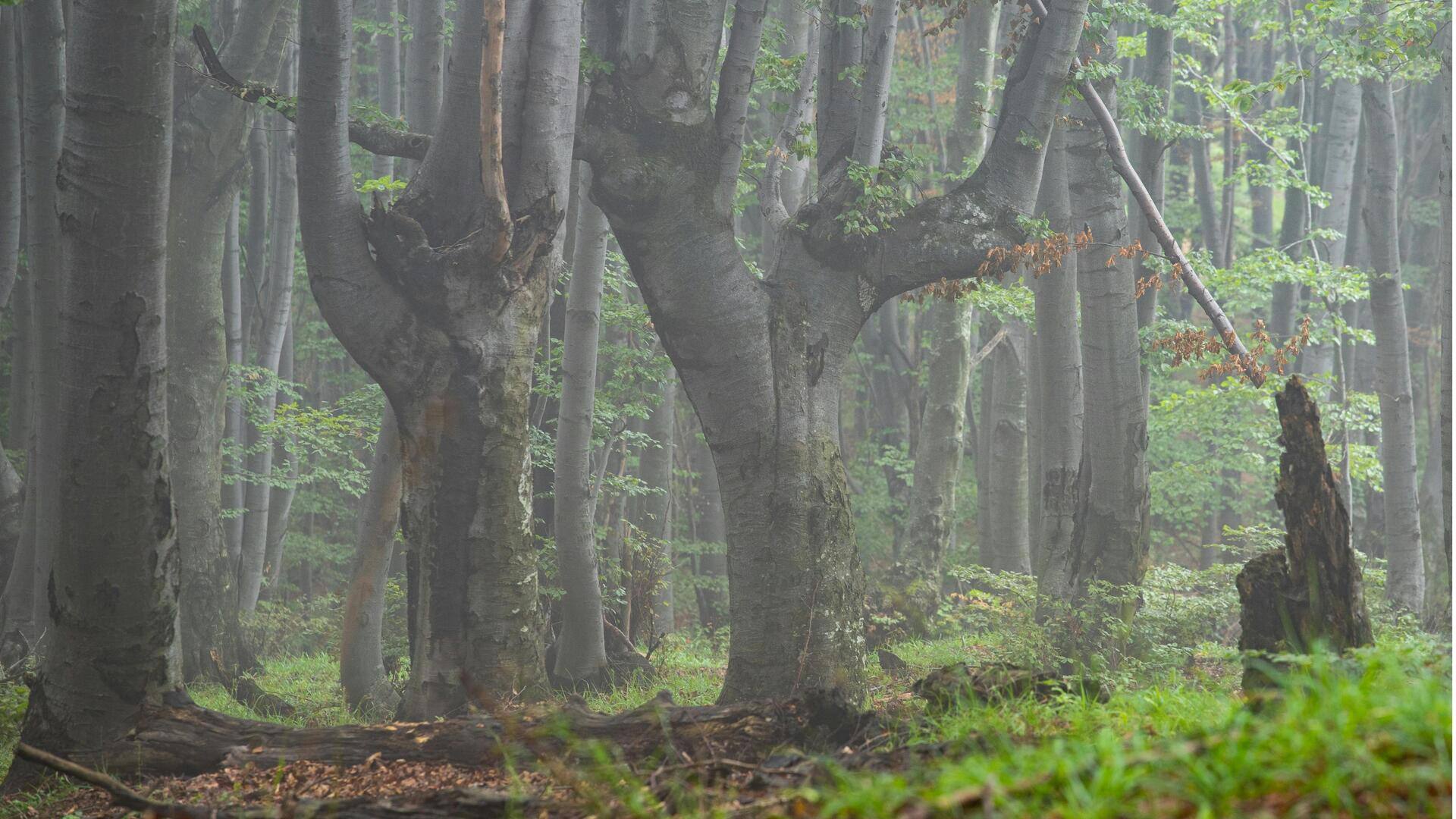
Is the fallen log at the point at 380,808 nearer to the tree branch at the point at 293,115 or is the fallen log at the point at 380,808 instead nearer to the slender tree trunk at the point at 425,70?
the tree branch at the point at 293,115

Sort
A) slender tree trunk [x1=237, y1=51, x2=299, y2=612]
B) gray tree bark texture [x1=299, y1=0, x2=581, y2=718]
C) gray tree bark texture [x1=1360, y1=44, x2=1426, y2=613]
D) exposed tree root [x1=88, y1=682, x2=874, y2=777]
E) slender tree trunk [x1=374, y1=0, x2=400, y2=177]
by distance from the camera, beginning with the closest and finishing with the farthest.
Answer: exposed tree root [x1=88, y1=682, x2=874, y2=777], gray tree bark texture [x1=299, y1=0, x2=581, y2=718], gray tree bark texture [x1=1360, y1=44, x2=1426, y2=613], slender tree trunk [x1=374, y1=0, x2=400, y2=177], slender tree trunk [x1=237, y1=51, x2=299, y2=612]

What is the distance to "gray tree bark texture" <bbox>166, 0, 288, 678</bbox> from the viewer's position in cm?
1066

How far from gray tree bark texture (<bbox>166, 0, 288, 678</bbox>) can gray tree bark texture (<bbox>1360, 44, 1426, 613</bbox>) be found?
37.8 ft

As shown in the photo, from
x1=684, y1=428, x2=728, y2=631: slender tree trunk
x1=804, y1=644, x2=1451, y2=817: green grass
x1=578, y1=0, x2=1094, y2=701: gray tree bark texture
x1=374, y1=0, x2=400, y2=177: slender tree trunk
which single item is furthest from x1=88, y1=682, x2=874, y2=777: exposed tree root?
x1=684, y1=428, x2=728, y2=631: slender tree trunk

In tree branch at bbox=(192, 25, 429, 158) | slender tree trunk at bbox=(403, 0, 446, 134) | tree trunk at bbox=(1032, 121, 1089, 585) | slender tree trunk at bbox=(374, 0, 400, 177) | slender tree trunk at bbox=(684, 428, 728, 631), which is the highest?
slender tree trunk at bbox=(374, 0, 400, 177)

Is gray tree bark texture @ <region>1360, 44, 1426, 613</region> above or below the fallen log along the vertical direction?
above

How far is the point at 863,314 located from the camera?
844 centimetres

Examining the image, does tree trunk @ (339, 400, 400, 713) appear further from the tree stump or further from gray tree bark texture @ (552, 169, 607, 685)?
the tree stump

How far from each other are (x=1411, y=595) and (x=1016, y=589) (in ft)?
15.7

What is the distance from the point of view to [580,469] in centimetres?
982

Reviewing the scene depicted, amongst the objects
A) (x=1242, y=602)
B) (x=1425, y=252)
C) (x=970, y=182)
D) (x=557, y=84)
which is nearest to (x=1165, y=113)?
(x=970, y=182)

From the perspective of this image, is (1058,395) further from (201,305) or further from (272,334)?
(272,334)

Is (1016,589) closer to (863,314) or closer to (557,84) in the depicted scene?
(863,314)

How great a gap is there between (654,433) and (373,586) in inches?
278
